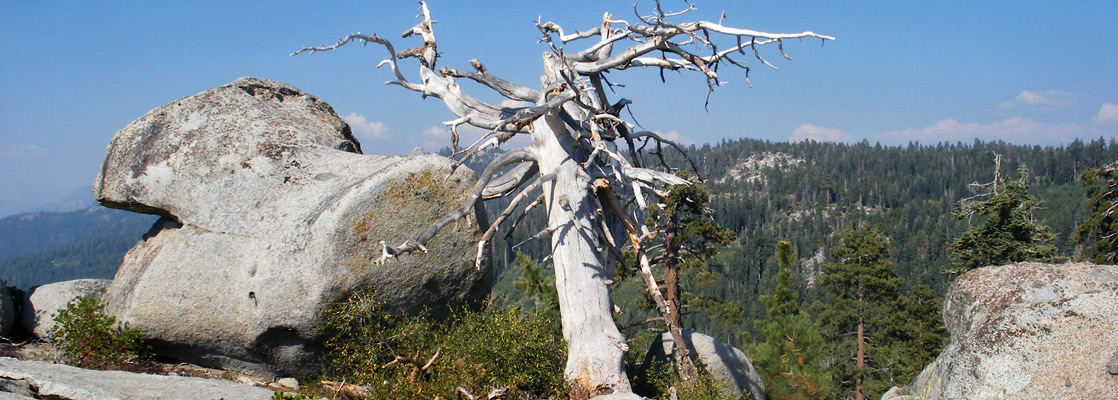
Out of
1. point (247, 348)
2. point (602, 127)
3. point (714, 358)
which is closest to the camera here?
point (247, 348)

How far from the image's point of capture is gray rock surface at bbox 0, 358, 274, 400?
812cm

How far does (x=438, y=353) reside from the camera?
1074cm

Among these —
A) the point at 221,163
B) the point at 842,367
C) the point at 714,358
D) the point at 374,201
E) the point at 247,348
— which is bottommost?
the point at 842,367

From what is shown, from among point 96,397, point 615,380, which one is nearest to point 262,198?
point 96,397

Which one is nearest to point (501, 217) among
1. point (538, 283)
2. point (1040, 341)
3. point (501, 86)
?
point (501, 86)

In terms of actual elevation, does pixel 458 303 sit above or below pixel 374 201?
below

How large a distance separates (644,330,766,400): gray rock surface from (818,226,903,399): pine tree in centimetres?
2901

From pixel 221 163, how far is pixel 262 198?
1222 mm

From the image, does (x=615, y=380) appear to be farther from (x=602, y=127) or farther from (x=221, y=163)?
(x=221, y=163)

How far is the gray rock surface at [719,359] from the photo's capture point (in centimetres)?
1334

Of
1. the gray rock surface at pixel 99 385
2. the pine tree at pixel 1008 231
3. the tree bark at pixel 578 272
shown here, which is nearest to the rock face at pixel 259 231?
the tree bark at pixel 578 272

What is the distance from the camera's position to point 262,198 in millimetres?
12141

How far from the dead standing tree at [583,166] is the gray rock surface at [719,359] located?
210 centimetres

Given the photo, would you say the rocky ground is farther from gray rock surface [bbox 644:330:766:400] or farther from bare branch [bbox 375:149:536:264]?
gray rock surface [bbox 644:330:766:400]
